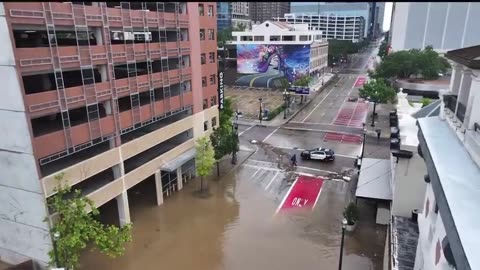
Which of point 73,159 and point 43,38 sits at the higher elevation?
point 43,38

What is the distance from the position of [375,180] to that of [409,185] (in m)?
4.75

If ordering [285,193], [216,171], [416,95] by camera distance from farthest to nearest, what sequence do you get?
[416,95] < [216,171] < [285,193]

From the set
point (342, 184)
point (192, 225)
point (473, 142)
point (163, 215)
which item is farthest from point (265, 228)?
point (473, 142)

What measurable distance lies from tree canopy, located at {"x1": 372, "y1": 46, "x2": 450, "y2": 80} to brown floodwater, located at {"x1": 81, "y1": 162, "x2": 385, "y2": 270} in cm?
4161

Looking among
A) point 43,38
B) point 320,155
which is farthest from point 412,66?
point 43,38

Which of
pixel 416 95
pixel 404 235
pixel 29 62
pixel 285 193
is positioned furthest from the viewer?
pixel 416 95

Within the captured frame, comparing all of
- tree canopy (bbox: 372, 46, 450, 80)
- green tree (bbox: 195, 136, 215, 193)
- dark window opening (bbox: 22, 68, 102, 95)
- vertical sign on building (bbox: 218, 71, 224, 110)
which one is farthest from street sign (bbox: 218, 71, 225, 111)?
tree canopy (bbox: 372, 46, 450, 80)

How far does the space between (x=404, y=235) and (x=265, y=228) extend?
903 cm

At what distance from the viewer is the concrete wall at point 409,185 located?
2041 centimetres

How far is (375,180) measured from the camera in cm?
2545

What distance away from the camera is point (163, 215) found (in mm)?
26328

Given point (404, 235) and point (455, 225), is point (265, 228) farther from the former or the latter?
point (455, 225)

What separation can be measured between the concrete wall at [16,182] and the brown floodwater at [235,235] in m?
3.59

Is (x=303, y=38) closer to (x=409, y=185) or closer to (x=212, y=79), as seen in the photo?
(x=212, y=79)
